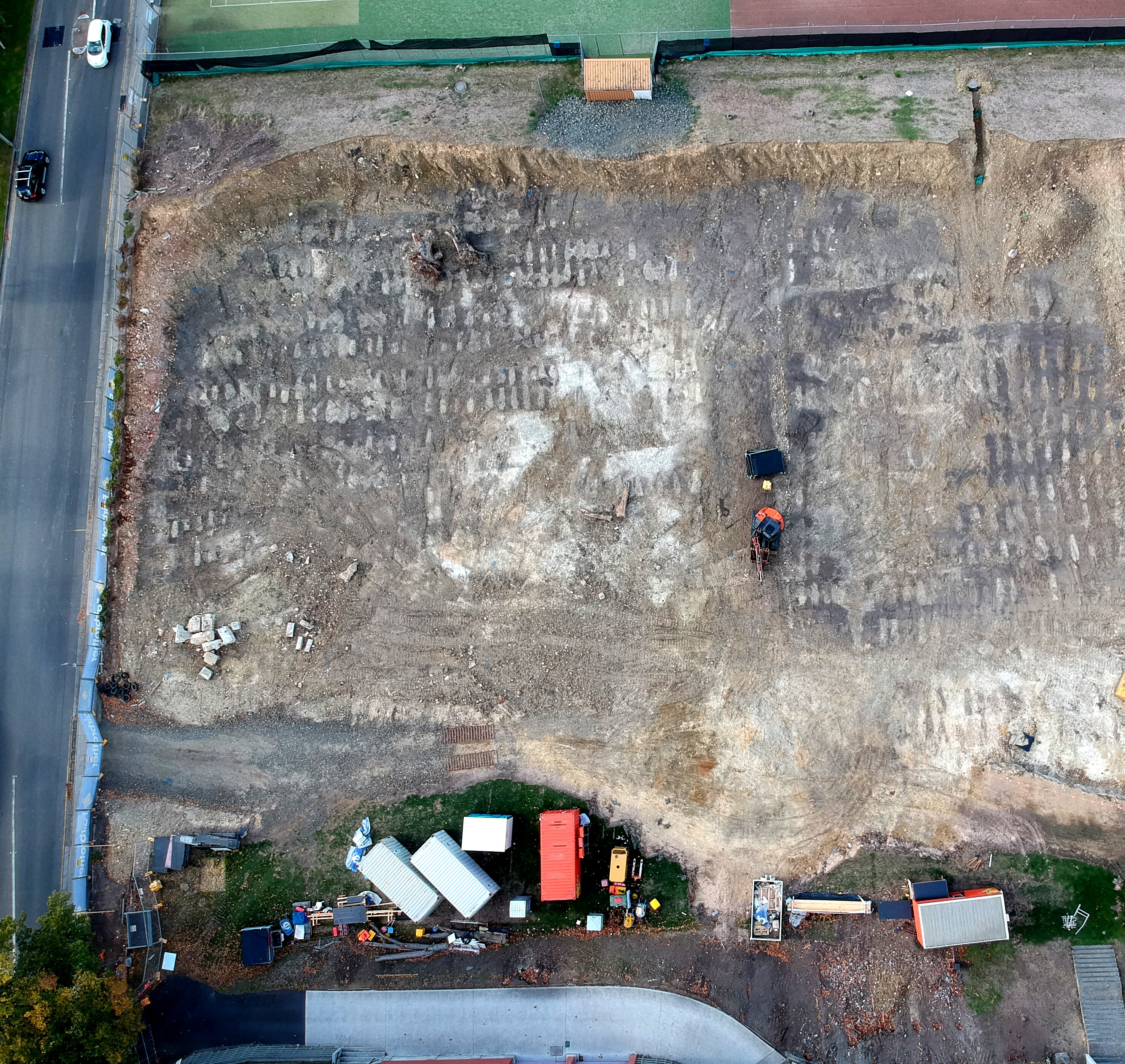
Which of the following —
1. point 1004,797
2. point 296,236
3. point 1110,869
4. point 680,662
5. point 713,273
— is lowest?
point 1110,869

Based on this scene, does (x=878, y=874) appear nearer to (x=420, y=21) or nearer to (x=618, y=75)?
(x=618, y=75)

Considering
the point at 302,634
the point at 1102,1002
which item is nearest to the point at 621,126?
the point at 302,634

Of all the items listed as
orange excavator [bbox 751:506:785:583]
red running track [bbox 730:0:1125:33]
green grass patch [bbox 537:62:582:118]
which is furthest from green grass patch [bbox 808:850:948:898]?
red running track [bbox 730:0:1125:33]

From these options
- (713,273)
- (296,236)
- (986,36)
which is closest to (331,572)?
(296,236)

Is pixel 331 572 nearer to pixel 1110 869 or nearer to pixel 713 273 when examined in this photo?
pixel 713 273

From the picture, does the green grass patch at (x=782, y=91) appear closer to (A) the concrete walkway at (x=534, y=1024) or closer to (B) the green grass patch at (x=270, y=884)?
(B) the green grass patch at (x=270, y=884)
